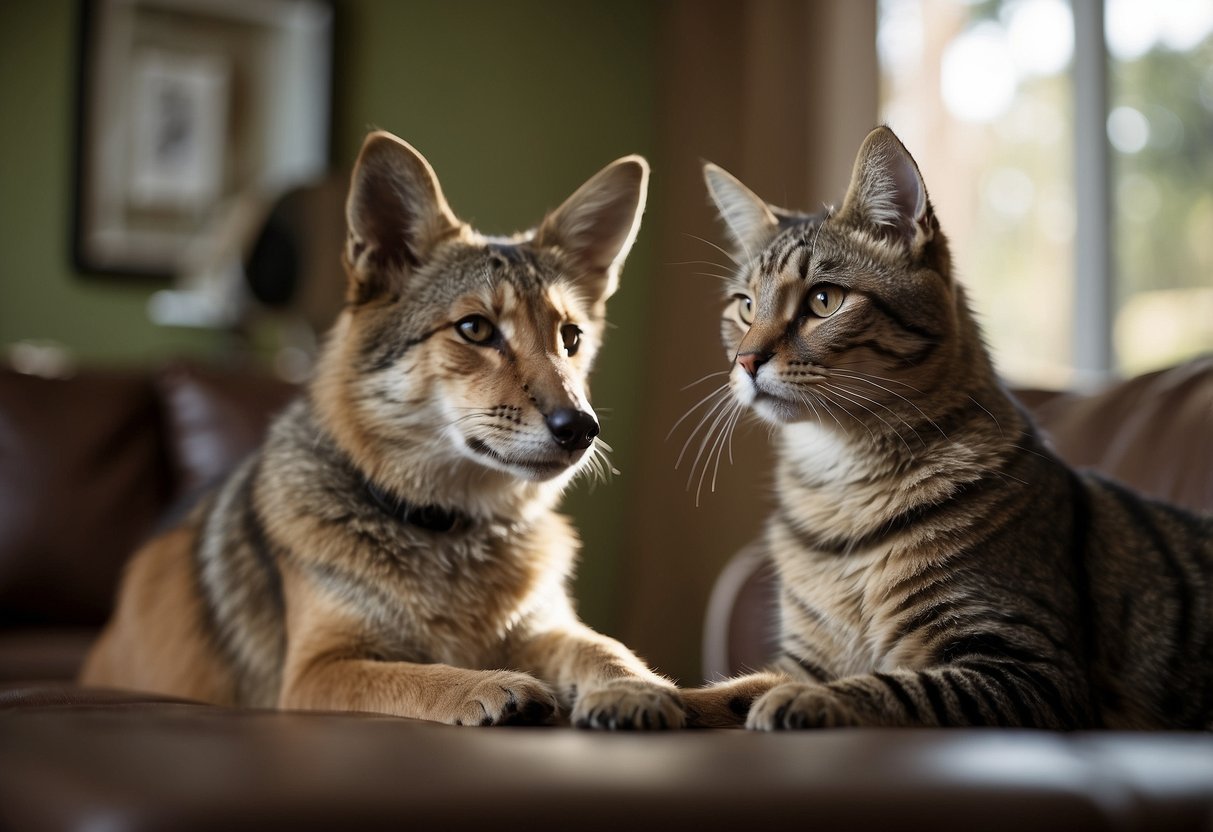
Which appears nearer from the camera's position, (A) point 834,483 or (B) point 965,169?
(A) point 834,483

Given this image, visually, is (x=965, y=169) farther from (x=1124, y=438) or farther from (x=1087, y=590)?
(x=1087, y=590)

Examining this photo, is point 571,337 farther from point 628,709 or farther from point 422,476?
point 628,709

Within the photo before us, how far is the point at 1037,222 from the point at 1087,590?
2.40 m

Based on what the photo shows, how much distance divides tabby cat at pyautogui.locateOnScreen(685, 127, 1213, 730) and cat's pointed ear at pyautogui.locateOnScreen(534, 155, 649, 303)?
106 mm

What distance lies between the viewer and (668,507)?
10.2 ft

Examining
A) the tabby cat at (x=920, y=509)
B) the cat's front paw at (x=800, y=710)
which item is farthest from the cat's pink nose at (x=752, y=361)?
the cat's front paw at (x=800, y=710)

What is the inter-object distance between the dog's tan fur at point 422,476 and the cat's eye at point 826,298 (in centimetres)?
29

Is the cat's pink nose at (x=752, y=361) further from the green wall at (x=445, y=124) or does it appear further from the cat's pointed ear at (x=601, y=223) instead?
the green wall at (x=445, y=124)

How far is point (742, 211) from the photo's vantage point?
1354mm

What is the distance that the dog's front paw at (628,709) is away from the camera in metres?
0.88

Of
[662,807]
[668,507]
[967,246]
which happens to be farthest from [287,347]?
[662,807]

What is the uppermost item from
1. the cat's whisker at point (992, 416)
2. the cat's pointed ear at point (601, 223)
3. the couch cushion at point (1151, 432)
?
the cat's pointed ear at point (601, 223)

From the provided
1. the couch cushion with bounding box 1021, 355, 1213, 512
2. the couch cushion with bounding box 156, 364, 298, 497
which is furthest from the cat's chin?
the couch cushion with bounding box 156, 364, 298, 497

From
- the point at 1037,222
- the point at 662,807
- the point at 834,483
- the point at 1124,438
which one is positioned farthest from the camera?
the point at 1037,222
